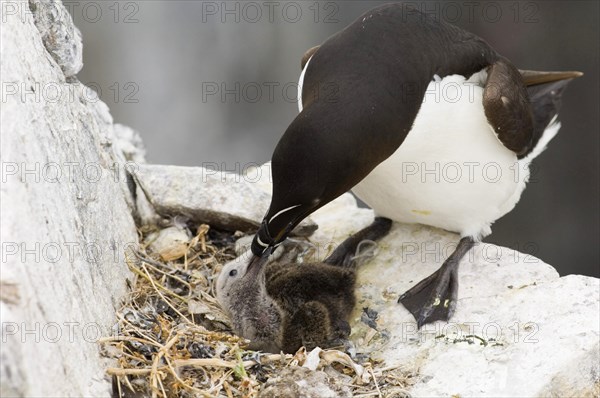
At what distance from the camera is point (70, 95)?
19.1ft

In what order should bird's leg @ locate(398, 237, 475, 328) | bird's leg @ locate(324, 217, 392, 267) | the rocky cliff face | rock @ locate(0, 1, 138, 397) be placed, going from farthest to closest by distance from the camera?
bird's leg @ locate(324, 217, 392, 267) < bird's leg @ locate(398, 237, 475, 328) < the rocky cliff face < rock @ locate(0, 1, 138, 397)

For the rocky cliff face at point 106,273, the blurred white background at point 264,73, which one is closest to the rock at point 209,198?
the rocky cliff face at point 106,273

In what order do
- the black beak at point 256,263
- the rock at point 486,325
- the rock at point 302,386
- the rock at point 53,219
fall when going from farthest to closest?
1. the black beak at point 256,263
2. the rock at point 486,325
3. the rock at point 302,386
4. the rock at point 53,219

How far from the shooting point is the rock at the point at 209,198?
6.77 m

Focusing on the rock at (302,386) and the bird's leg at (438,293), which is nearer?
the rock at (302,386)

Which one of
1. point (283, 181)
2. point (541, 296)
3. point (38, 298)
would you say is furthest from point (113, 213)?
point (541, 296)

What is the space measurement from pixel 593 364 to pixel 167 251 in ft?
9.11

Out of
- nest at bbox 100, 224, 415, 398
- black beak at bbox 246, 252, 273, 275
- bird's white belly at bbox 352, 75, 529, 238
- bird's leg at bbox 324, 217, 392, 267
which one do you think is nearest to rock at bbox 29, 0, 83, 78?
nest at bbox 100, 224, 415, 398

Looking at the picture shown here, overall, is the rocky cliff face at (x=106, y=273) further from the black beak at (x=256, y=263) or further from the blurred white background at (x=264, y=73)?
the blurred white background at (x=264, y=73)

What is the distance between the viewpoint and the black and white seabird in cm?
521

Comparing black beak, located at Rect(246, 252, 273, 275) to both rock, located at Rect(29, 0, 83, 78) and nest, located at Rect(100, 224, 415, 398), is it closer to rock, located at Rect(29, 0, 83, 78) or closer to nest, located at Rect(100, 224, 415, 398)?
nest, located at Rect(100, 224, 415, 398)

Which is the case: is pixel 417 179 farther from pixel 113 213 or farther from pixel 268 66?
pixel 268 66

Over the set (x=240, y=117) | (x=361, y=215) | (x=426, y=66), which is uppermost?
(x=426, y=66)

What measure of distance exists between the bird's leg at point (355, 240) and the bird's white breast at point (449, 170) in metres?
0.20
